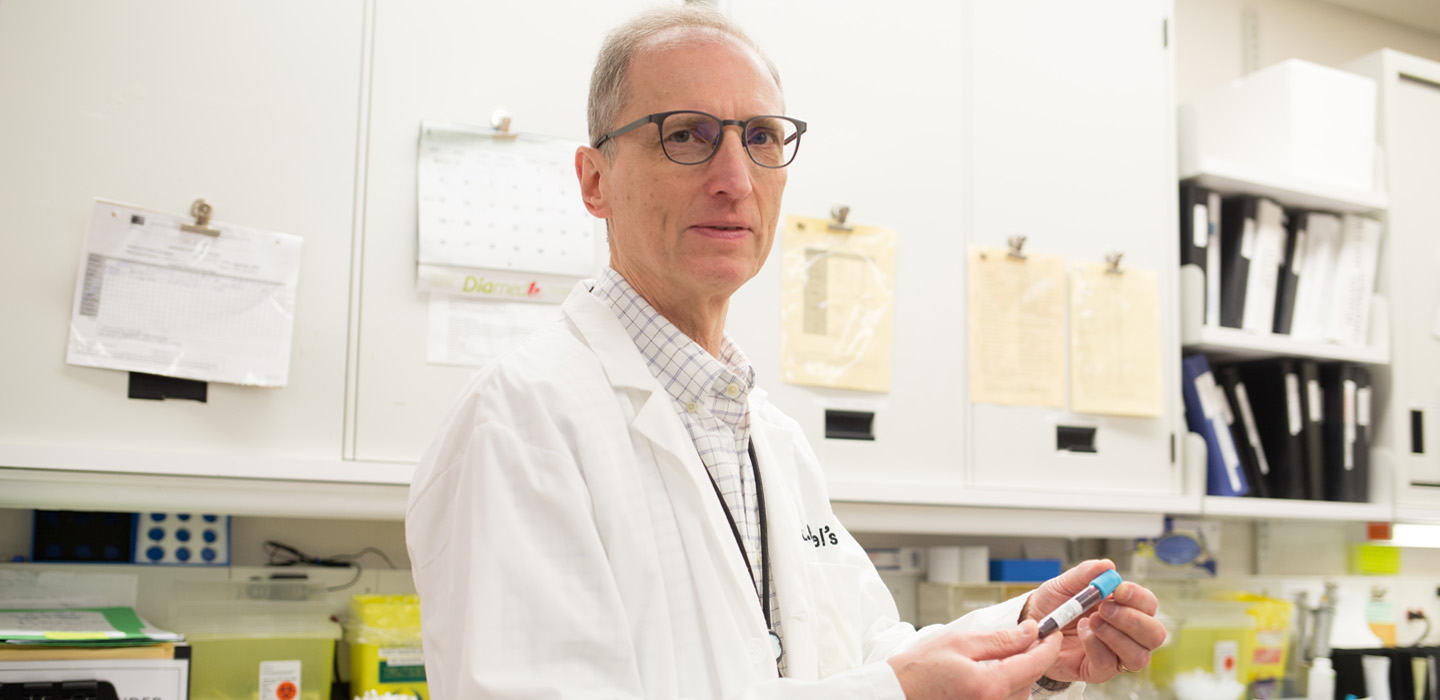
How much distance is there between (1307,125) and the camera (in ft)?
7.79

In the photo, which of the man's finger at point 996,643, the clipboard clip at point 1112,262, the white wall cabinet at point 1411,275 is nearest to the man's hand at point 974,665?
the man's finger at point 996,643

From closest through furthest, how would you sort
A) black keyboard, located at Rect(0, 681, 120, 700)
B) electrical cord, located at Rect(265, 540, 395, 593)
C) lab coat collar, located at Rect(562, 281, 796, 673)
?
1. lab coat collar, located at Rect(562, 281, 796, 673)
2. black keyboard, located at Rect(0, 681, 120, 700)
3. electrical cord, located at Rect(265, 540, 395, 593)

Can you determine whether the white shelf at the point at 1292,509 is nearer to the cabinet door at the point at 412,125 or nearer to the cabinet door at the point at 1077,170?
the cabinet door at the point at 1077,170

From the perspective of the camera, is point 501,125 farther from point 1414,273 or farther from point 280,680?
point 1414,273

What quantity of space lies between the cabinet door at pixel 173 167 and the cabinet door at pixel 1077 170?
1.12m

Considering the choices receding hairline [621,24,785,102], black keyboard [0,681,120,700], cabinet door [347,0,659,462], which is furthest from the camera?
cabinet door [347,0,659,462]

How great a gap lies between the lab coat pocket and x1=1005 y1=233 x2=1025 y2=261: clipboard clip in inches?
41.5

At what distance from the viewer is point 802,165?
1857mm

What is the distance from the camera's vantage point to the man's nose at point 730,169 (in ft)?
3.29

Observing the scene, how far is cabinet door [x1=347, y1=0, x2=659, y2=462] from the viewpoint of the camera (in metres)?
1.54

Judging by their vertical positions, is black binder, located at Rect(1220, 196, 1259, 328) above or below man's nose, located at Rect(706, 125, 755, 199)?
above

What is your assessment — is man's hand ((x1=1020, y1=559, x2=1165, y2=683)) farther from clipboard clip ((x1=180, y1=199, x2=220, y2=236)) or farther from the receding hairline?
clipboard clip ((x1=180, y1=199, x2=220, y2=236))

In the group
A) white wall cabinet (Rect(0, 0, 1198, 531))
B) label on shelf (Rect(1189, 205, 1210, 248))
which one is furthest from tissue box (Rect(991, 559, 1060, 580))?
label on shelf (Rect(1189, 205, 1210, 248))

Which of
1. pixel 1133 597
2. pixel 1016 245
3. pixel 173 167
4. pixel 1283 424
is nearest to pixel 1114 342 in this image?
pixel 1016 245
